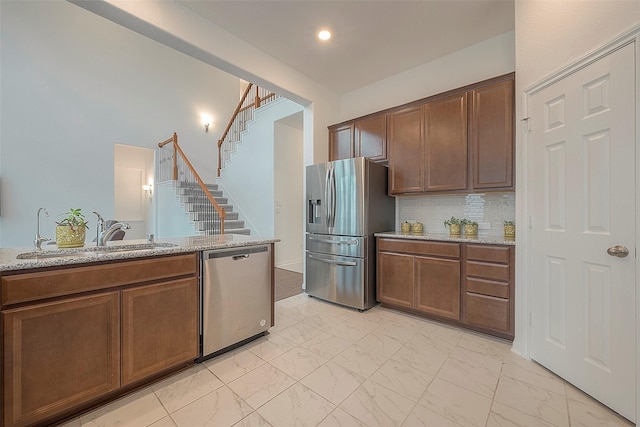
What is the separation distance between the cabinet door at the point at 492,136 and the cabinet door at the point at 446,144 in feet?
0.33

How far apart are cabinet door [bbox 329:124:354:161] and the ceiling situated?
2.71 ft

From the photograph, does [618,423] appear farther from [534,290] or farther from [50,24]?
[50,24]

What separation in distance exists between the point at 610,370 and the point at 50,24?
368 inches

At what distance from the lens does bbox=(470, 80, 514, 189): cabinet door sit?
257 cm

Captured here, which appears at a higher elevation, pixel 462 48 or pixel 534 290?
pixel 462 48

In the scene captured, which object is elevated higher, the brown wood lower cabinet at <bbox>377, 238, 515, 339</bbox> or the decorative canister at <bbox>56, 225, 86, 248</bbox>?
the decorative canister at <bbox>56, 225, 86, 248</bbox>

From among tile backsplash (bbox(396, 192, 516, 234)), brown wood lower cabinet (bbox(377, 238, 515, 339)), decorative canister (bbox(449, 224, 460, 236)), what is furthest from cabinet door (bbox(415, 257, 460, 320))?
tile backsplash (bbox(396, 192, 516, 234))

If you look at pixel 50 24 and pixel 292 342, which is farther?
pixel 50 24

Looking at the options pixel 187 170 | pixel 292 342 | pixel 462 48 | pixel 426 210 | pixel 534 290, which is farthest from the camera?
pixel 187 170

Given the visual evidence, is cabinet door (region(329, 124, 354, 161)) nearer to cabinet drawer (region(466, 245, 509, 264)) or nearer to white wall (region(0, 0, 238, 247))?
cabinet drawer (region(466, 245, 509, 264))

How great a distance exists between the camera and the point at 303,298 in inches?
148

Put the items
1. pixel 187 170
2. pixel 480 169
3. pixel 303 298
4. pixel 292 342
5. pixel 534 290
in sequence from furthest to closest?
1. pixel 187 170
2. pixel 303 298
3. pixel 480 169
4. pixel 292 342
5. pixel 534 290

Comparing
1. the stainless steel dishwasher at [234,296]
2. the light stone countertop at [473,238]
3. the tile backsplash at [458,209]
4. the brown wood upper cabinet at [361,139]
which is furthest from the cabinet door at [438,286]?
the stainless steel dishwasher at [234,296]

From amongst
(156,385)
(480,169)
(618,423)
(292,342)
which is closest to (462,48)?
(480,169)
